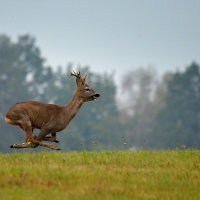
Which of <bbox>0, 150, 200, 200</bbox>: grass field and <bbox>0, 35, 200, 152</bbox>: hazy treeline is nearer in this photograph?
<bbox>0, 150, 200, 200</bbox>: grass field

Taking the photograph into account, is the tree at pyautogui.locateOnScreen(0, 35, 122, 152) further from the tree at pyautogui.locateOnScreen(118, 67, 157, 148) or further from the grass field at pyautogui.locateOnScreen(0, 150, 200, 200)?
the grass field at pyautogui.locateOnScreen(0, 150, 200, 200)

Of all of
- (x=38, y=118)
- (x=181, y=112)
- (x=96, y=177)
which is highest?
(x=181, y=112)

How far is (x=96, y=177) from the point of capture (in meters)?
15.2

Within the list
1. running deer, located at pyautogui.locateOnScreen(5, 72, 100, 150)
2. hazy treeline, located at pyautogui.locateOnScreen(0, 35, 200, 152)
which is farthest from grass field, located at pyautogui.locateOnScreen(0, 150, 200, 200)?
hazy treeline, located at pyautogui.locateOnScreen(0, 35, 200, 152)

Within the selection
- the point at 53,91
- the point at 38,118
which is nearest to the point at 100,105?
the point at 53,91

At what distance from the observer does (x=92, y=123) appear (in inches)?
4289

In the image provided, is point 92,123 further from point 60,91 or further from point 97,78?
point 97,78

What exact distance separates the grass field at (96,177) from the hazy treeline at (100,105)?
69373 millimetres

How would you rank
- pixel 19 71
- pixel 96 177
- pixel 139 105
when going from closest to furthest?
1. pixel 96 177
2. pixel 19 71
3. pixel 139 105

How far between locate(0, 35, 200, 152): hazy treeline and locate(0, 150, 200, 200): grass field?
69373 mm

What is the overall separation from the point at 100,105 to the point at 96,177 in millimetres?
99408

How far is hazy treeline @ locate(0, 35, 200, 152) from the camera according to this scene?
97625 mm

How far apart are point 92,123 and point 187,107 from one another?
12241mm

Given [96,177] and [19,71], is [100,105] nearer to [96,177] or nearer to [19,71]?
[19,71]
